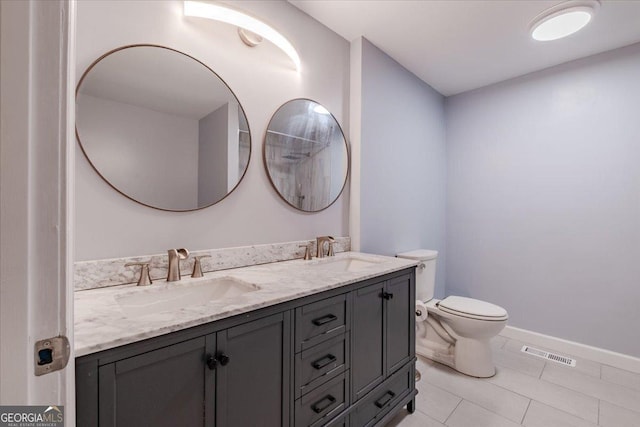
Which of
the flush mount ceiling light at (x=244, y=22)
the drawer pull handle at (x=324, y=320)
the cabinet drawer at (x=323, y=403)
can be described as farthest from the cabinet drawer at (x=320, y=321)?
the flush mount ceiling light at (x=244, y=22)

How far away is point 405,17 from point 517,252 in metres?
2.26

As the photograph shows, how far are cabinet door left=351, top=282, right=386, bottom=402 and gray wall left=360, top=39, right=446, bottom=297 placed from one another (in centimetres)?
77

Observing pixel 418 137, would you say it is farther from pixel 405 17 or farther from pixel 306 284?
pixel 306 284

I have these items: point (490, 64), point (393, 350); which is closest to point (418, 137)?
point (490, 64)

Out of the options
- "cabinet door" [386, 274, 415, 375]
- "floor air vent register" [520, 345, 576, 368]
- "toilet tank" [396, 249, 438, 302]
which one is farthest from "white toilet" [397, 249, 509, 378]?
"floor air vent register" [520, 345, 576, 368]

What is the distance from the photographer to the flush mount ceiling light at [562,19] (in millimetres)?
1795

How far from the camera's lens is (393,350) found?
1613 mm

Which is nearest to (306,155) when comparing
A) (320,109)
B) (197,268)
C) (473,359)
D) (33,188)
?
(320,109)

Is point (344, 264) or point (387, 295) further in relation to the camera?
point (344, 264)

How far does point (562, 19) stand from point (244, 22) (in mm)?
2045

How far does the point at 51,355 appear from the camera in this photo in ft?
1.48

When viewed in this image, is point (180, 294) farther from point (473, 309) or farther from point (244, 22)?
point (473, 309)

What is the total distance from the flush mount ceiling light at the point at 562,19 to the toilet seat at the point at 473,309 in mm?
1974

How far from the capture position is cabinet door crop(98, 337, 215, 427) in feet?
2.38
